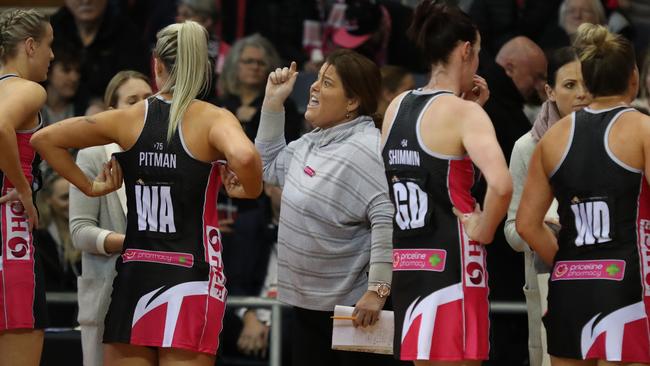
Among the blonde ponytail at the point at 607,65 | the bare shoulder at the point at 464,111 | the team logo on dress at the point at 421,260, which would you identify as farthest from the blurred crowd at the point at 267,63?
the team logo on dress at the point at 421,260

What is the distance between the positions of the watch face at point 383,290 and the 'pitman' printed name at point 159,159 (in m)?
1.01

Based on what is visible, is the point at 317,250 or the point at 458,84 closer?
the point at 458,84

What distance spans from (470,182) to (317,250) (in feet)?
3.21

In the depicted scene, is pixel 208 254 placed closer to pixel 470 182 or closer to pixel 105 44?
pixel 470 182

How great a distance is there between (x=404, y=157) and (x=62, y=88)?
4332 millimetres

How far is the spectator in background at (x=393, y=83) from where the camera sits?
745 centimetres

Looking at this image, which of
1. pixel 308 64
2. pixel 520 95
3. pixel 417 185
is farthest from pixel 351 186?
pixel 308 64

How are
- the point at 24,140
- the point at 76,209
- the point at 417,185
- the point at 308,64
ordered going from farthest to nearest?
the point at 308,64 → the point at 76,209 → the point at 24,140 → the point at 417,185

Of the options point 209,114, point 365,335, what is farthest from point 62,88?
point 365,335

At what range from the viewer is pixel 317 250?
214 inches

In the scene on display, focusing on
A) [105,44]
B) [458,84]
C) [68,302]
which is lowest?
[68,302]

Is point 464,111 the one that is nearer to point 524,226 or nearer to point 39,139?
point 524,226

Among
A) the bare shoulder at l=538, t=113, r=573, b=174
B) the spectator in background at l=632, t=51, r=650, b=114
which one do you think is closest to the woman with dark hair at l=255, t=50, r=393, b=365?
the bare shoulder at l=538, t=113, r=573, b=174

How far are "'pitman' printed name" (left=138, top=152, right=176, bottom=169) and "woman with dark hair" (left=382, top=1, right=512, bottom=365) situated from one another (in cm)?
82
